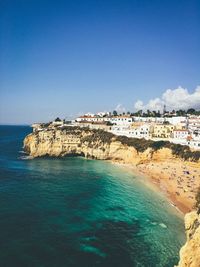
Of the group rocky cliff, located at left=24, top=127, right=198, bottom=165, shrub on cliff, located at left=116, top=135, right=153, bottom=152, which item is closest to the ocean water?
shrub on cliff, located at left=116, top=135, right=153, bottom=152

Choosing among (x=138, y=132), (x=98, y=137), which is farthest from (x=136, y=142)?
(x=98, y=137)

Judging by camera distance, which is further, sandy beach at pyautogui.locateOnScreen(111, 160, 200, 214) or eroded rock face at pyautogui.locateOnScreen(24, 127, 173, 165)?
eroded rock face at pyautogui.locateOnScreen(24, 127, 173, 165)

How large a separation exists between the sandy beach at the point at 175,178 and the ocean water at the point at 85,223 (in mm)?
2840

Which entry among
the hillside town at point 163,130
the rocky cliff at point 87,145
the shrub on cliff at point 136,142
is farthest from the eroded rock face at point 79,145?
the hillside town at point 163,130

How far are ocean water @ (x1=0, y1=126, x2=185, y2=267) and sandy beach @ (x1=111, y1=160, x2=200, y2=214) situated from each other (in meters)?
2.84

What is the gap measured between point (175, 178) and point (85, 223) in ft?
97.8

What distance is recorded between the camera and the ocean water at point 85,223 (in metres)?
29.2

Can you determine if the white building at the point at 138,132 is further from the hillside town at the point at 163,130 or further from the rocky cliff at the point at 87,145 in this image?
the rocky cliff at the point at 87,145

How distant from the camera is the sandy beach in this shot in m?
49.4

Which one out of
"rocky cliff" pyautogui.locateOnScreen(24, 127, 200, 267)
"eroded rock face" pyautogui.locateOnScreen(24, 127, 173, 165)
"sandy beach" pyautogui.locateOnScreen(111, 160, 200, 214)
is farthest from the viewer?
"eroded rock face" pyautogui.locateOnScreen(24, 127, 173, 165)

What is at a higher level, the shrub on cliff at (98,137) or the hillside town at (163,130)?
the hillside town at (163,130)

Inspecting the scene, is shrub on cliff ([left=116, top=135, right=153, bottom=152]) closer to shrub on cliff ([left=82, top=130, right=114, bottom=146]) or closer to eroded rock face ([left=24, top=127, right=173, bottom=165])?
eroded rock face ([left=24, top=127, right=173, bottom=165])

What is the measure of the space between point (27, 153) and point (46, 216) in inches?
2472

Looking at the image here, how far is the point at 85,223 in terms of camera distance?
38.0m
